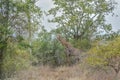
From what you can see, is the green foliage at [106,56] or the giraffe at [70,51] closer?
the green foliage at [106,56]

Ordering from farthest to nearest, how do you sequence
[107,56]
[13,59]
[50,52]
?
[50,52], [13,59], [107,56]

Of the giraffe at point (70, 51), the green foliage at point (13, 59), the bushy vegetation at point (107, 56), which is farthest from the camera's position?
the giraffe at point (70, 51)

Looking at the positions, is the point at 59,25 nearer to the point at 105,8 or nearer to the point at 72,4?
the point at 72,4

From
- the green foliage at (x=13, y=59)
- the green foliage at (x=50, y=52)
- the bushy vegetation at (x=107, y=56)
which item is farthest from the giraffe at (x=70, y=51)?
the bushy vegetation at (x=107, y=56)

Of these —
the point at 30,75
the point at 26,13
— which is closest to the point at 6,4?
the point at 26,13

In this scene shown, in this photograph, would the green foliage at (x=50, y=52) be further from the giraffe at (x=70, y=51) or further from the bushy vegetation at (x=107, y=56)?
the bushy vegetation at (x=107, y=56)

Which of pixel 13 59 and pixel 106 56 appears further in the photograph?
pixel 13 59

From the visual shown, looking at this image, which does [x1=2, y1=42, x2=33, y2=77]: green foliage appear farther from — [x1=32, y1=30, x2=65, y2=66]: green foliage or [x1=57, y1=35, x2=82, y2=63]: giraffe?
[x1=32, y1=30, x2=65, y2=66]: green foliage

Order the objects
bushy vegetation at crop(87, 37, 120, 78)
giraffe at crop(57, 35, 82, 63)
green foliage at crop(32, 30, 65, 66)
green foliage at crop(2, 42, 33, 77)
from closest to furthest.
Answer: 1. bushy vegetation at crop(87, 37, 120, 78)
2. green foliage at crop(2, 42, 33, 77)
3. giraffe at crop(57, 35, 82, 63)
4. green foliage at crop(32, 30, 65, 66)

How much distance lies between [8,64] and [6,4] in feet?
11.4

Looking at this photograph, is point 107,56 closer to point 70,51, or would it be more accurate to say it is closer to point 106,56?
point 106,56

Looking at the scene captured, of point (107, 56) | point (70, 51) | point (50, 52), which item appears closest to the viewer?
point (107, 56)

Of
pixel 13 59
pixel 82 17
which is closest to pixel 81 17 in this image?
pixel 82 17

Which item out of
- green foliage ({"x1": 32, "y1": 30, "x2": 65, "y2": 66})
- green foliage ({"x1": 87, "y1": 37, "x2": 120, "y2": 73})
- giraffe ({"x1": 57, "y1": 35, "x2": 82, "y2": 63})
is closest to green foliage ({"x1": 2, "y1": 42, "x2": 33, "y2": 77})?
green foliage ({"x1": 87, "y1": 37, "x2": 120, "y2": 73})
